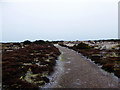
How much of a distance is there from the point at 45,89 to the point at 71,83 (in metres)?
1.86

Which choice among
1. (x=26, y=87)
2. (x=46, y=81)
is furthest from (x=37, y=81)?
(x=26, y=87)

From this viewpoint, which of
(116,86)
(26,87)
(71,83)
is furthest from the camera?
(71,83)

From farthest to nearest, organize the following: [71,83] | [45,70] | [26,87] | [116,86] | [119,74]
Result: [45,70], [119,74], [71,83], [116,86], [26,87]

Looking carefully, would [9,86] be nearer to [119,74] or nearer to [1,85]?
[1,85]

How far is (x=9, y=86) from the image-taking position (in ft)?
21.0

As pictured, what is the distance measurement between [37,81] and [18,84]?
4.40 feet

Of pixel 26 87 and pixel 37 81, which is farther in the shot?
pixel 37 81

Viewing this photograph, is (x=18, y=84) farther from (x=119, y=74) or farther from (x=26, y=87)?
(x=119, y=74)

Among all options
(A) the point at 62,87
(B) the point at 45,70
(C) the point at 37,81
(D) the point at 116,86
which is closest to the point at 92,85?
(D) the point at 116,86

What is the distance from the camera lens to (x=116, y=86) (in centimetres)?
669

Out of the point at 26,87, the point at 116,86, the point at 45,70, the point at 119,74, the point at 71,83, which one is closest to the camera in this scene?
the point at 26,87

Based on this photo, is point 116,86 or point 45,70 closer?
point 116,86

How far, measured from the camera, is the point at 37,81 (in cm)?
744

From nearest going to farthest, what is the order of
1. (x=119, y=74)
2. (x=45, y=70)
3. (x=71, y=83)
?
1. (x=71, y=83)
2. (x=119, y=74)
3. (x=45, y=70)
